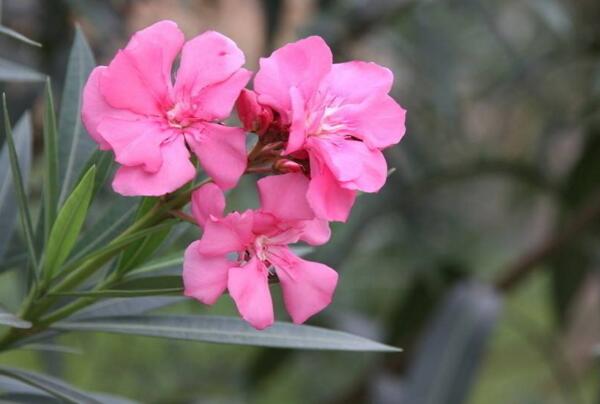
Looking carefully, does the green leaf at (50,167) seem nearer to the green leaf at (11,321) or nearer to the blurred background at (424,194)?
the green leaf at (11,321)

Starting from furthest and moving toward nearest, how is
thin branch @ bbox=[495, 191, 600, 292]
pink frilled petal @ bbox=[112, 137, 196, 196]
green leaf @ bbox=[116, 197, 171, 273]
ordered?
thin branch @ bbox=[495, 191, 600, 292]
green leaf @ bbox=[116, 197, 171, 273]
pink frilled petal @ bbox=[112, 137, 196, 196]

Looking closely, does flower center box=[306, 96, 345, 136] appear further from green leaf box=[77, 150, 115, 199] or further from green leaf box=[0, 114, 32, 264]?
green leaf box=[0, 114, 32, 264]

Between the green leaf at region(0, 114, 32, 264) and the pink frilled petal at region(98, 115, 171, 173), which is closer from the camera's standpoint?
the pink frilled petal at region(98, 115, 171, 173)

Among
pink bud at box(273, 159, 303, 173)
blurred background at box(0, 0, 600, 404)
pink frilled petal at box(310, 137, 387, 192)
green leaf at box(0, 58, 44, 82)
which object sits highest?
pink frilled petal at box(310, 137, 387, 192)

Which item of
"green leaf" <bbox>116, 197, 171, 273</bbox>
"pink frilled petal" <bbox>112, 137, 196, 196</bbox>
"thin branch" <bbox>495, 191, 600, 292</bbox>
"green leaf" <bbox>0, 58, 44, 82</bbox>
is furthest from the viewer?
"thin branch" <bbox>495, 191, 600, 292</bbox>

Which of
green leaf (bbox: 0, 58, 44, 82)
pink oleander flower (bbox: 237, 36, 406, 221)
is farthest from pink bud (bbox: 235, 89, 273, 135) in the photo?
green leaf (bbox: 0, 58, 44, 82)

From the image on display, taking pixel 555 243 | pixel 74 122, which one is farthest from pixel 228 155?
pixel 555 243

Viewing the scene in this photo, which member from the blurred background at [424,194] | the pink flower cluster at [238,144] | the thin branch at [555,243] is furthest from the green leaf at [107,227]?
the thin branch at [555,243]

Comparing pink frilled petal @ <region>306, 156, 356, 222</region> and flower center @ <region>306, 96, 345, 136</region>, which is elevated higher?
flower center @ <region>306, 96, 345, 136</region>
